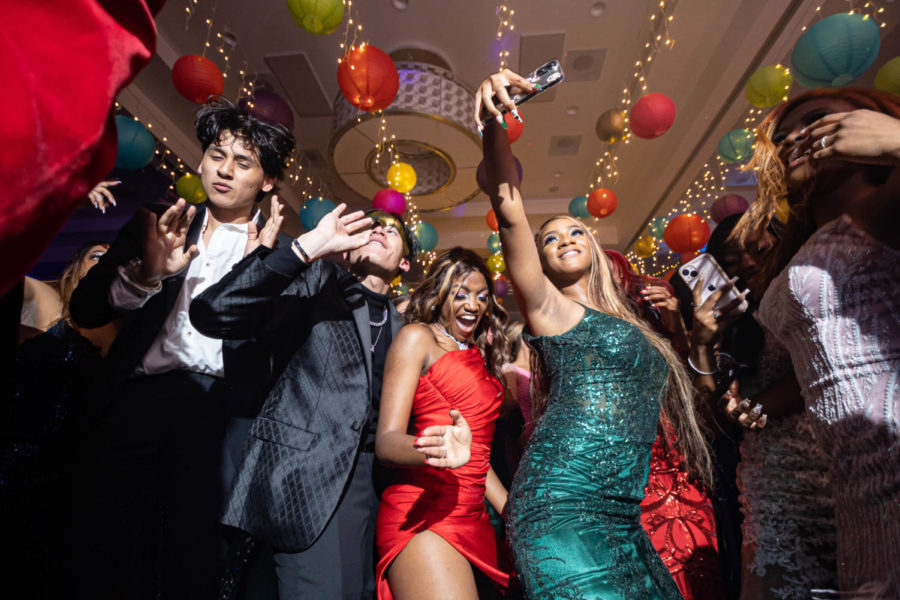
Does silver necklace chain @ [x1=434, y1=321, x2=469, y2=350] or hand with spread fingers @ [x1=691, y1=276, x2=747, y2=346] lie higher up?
hand with spread fingers @ [x1=691, y1=276, x2=747, y2=346]

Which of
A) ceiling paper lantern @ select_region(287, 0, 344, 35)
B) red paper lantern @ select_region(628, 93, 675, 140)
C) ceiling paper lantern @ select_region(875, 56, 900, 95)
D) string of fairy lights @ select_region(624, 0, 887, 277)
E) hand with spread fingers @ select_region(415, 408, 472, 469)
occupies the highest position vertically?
string of fairy lights @ select_region(624, 0, 887, 277)

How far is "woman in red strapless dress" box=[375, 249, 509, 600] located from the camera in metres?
1.30

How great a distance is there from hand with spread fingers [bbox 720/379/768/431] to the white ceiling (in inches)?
163

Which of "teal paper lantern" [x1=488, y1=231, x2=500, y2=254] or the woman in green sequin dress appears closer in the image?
the woman in green sequin dress

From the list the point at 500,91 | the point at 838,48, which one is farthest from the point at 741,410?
the point at 838,48

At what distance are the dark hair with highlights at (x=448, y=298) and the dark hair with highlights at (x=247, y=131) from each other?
88 centimetres

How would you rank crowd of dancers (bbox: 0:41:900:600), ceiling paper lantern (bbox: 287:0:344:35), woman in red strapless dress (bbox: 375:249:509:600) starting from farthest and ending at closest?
1. ceiling paper lantern (bbox: 287:0:344:35)
2. woman in red strapless dress (bbox: 375:249:509:600)
3. crowd of dancers (bbox: 0:41:900:600)

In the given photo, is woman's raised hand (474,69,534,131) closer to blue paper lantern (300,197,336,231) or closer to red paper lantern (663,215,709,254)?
blue paper lantern (300,197,336,231)

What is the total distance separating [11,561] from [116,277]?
114 centimetres

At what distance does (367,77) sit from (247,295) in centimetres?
239

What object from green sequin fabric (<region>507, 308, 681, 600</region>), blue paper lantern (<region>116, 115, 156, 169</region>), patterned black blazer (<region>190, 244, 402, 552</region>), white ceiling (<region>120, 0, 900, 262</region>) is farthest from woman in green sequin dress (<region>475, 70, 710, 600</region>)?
white ceiling (<region>120, 0, 900, 262</region>)

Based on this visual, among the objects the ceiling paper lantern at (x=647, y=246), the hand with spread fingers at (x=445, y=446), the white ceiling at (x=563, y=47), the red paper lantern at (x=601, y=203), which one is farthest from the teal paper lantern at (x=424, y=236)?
the hand with spread fingers at (x=445, y=446)

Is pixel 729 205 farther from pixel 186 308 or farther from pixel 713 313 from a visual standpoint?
pixel 186 308

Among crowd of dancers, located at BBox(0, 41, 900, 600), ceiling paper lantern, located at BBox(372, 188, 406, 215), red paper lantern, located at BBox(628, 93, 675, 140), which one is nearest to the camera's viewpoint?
crowd of dancers, located at BBox(0, 41, 900, 600)
